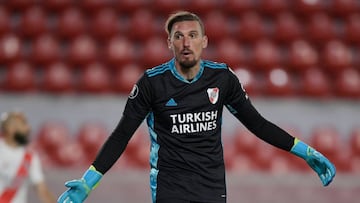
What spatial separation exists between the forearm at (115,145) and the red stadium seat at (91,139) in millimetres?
5796

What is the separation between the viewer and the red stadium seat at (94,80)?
9.34m

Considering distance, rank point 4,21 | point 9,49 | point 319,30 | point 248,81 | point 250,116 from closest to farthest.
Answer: point 250,116 < point 248,81 < point 9,49 < point 4,21 < point 319,30

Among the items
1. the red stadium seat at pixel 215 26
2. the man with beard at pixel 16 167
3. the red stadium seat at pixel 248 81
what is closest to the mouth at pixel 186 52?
the man with beard at pixel 16 167

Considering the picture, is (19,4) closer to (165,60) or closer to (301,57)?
(165,60)

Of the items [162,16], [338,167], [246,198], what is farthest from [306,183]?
[162,16]

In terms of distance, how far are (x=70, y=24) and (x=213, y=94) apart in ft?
22.2

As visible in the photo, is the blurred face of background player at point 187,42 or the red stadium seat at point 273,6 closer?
the blurred face of background player at point 187,42

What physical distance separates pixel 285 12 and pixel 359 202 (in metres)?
3.48

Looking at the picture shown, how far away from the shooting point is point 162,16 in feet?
32.6

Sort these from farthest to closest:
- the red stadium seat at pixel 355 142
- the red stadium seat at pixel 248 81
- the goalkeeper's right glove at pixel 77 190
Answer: the red stadium seat at pixel 248 81 < the red stadium seat at pixel 355 142 < the goalkeeper's right glove at pixel 77 190

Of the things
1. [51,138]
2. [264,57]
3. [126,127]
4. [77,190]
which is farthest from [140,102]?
[264,57]

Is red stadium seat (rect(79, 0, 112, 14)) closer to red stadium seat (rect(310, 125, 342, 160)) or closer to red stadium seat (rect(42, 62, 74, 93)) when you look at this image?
red stadium seat (rect(42, 62, 74, 93))

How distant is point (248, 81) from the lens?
927 cm

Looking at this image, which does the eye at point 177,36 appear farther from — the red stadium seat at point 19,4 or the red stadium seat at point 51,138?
the red stadium seat at point 19,4
